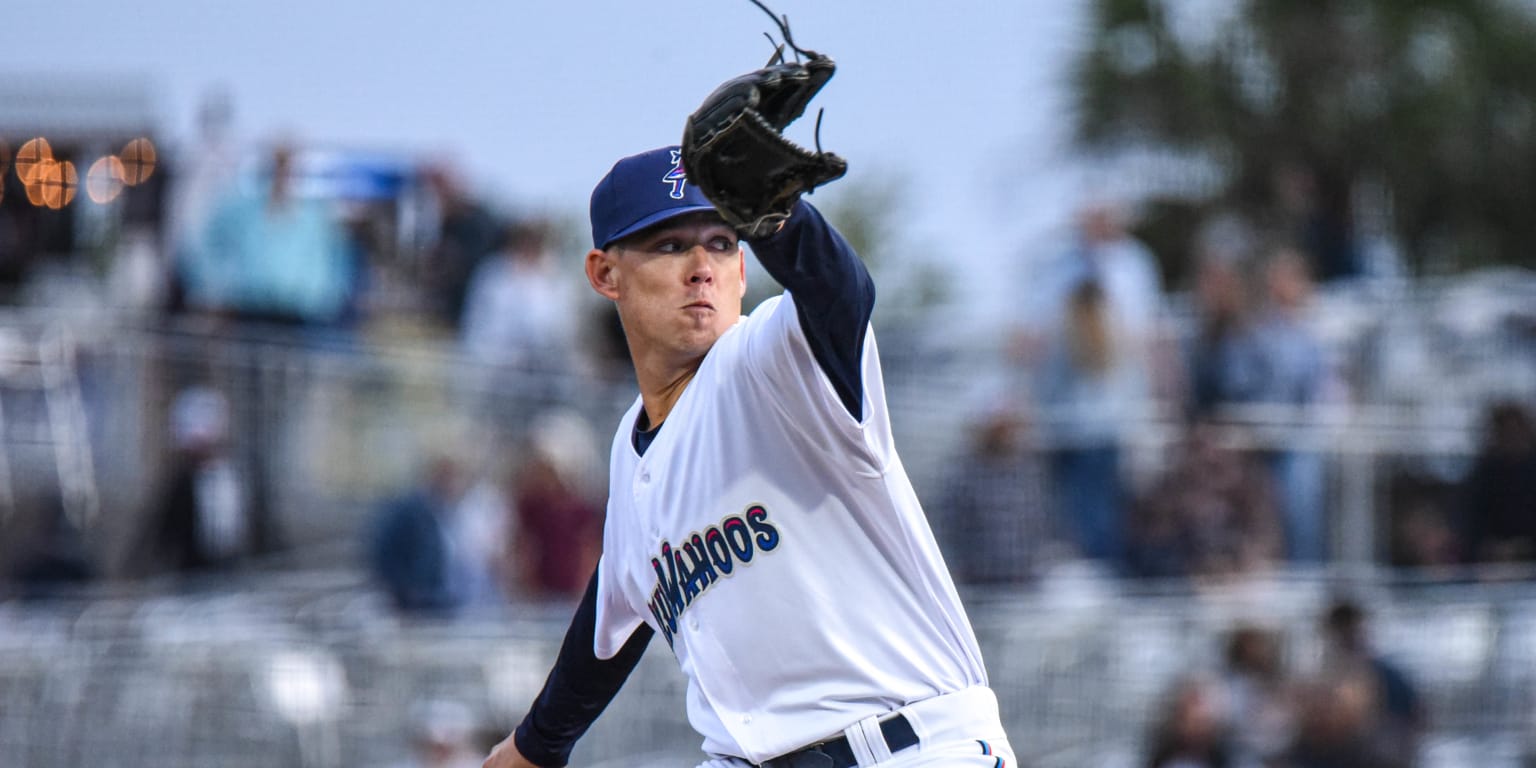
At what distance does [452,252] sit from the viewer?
10945mm

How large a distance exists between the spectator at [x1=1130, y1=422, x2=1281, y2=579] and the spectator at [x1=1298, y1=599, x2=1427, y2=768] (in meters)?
0.61

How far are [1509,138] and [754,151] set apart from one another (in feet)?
52.1

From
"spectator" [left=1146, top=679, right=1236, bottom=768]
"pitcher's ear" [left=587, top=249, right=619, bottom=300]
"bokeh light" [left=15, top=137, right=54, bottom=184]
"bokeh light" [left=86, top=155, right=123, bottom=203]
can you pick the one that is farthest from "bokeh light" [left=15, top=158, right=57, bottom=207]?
"pitcher's ear" [left=587, top=249, right=619, bottom=300]

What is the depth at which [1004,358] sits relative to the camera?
37.2ft

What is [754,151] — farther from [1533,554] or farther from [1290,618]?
[1533,554]

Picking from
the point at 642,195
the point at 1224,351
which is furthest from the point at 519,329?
the point at 642,195

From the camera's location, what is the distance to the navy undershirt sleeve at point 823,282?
10.4 ft

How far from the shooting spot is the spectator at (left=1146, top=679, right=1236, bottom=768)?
30.5 ft

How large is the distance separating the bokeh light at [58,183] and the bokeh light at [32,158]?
5 cm

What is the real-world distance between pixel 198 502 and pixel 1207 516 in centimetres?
494

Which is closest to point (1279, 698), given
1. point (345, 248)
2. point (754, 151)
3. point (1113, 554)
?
point (1113, 554)

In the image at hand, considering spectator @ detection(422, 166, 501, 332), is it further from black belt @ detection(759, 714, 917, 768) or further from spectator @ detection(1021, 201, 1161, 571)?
black belt @ detection(759, 714, 917, 768)

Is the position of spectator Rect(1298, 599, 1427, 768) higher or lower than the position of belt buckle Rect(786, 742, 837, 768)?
lower

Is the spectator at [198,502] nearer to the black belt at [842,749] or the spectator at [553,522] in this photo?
the spectator at [553,522]
